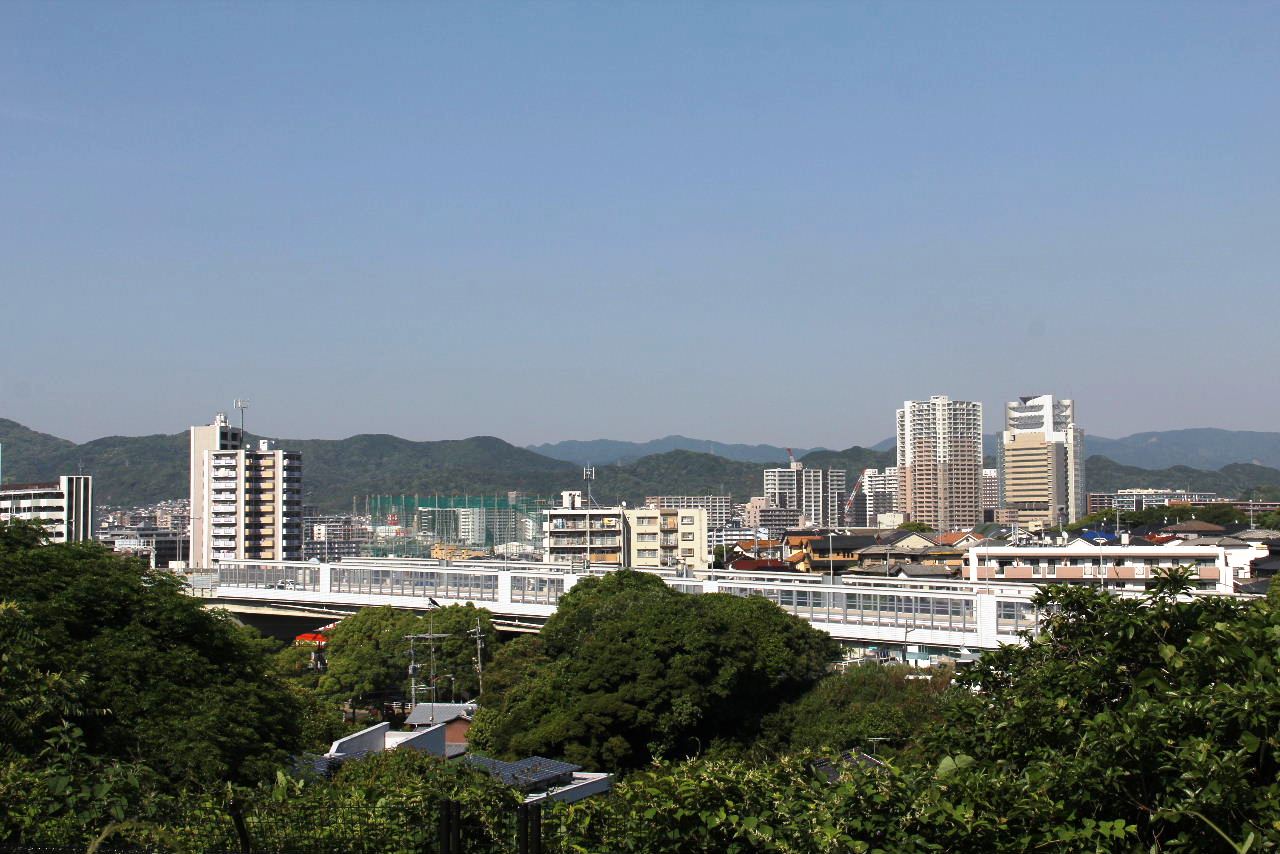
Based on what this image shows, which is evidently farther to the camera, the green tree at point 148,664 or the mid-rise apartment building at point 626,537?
the mid-rise apartment building at point 626,537

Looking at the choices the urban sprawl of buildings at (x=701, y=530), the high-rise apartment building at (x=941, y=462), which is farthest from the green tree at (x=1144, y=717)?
the high-rise apartment building at (x=941, y=462)

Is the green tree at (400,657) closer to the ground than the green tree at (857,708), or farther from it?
closer to the ground

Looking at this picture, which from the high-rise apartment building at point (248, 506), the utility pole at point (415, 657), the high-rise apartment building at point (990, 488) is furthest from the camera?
the high-rise apartment building at point (990, 488)

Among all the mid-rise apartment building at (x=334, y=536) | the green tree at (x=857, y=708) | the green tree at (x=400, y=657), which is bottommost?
the mid-rise apartment building at (x=334, y=536)

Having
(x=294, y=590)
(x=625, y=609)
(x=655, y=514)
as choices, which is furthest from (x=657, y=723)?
(x=655, y=514)

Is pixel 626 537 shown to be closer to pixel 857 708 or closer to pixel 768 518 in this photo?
pixel 857 708

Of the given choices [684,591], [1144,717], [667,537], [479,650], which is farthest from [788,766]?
[667,537]

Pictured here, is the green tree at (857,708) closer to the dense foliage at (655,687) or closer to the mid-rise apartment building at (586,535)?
the dense foliage at (655,687)

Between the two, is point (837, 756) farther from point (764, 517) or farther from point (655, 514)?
point (764, 517)
